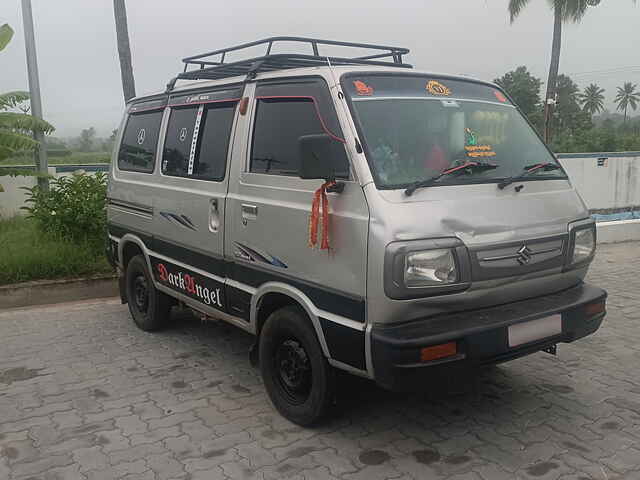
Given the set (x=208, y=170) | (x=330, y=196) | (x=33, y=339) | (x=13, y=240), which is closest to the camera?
(x=330, y=196)

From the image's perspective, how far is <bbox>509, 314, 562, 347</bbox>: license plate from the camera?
3217mm

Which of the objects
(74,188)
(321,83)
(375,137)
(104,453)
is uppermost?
(321,83)

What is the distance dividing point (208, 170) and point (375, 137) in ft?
Result: 5.05

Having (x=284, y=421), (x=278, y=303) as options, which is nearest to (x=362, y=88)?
(x=278, y=303)

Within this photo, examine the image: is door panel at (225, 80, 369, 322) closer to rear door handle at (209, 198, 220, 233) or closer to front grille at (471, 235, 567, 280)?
rear door handle at (209, 198, 220, 233)

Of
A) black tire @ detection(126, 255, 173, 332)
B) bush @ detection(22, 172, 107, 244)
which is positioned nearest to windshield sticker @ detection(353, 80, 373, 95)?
black tire @ detection(126, 255, 173, 332)

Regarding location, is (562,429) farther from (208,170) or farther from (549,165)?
(208,170)

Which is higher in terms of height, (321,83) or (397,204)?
(321,83)

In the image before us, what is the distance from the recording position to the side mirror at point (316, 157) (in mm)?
3195

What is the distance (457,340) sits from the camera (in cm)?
302

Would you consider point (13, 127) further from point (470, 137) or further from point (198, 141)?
point (470, 137)

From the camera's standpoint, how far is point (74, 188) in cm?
791

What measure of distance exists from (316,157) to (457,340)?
47.0 inches

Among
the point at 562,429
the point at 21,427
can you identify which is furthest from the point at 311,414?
the point at 21,427
